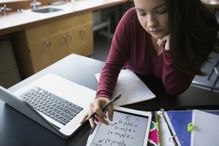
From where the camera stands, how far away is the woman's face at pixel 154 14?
0.70 meters

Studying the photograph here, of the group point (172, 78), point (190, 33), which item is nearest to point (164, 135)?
point (172, 78)

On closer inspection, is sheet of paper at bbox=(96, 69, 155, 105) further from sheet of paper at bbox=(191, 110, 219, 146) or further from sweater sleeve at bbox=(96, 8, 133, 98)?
sheet of paper at bbox=(191, 110, 219, 146)

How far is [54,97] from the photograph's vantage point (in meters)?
0.77

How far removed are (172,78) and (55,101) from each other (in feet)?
1.63

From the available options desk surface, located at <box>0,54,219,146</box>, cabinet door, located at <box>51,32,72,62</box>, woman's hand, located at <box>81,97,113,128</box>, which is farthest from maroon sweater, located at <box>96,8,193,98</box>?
cabinet door, located at <box>51,32,72,62</box>

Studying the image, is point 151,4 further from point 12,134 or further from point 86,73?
point 12,134

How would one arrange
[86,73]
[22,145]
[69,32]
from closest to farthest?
[22,145], [86,73], [69,32]

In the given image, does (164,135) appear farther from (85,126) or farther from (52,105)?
(52,105)

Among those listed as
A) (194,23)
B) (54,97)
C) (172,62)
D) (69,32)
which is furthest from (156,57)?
(69,32)

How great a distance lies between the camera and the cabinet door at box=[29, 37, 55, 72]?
7.10 feet

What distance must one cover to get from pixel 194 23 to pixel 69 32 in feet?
6.66

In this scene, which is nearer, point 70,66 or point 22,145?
point 22,145

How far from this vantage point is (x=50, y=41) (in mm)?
2354

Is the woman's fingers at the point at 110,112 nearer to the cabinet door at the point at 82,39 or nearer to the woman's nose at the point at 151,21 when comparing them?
the woman's nose at the point at 151,21
